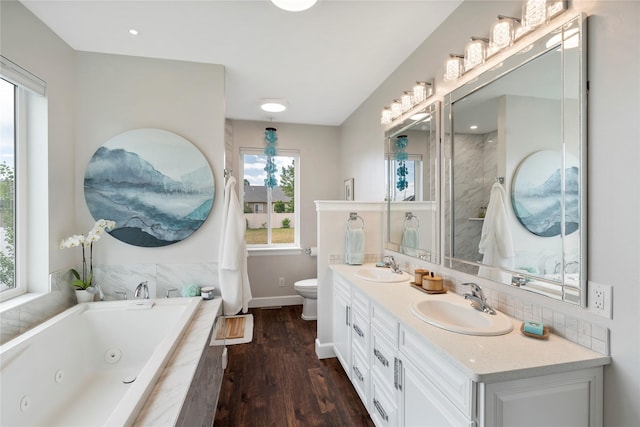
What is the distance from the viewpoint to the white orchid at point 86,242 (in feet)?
6.93

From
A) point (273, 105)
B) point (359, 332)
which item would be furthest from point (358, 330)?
point (273, 105)

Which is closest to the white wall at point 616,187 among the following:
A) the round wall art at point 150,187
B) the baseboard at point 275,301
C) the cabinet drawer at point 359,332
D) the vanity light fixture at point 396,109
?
the cabinet drawer at point 359,332

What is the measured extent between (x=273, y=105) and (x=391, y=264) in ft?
7.12

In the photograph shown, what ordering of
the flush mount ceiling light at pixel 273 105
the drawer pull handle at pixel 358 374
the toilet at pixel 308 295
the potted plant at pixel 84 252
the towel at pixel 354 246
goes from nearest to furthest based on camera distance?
the drawer pull handle at pixel 358 374 < the potted plant at pixel 84 252 < the towel at pixel 354 246 < the flush mount ceiling light at pixel 273 105 < the toilet at pixel 308 295

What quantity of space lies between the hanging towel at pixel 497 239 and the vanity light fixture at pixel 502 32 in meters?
0.70

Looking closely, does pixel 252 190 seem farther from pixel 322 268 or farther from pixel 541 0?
pixel 541 0

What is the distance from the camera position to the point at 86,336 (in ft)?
6.72

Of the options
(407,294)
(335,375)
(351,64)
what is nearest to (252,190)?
(351,64)

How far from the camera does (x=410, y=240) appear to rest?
94.3 inches

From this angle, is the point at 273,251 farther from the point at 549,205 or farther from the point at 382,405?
the point at 549,205

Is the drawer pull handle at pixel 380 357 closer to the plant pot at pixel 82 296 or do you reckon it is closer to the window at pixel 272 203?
the plant pot at pixel 82 296

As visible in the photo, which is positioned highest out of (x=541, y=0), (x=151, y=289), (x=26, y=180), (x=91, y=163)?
(x=541, y=0)

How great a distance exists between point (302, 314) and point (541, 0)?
3.53 m

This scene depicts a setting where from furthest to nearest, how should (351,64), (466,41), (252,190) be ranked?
1. (252,190)
2. (351,64)
3. (466,41)
